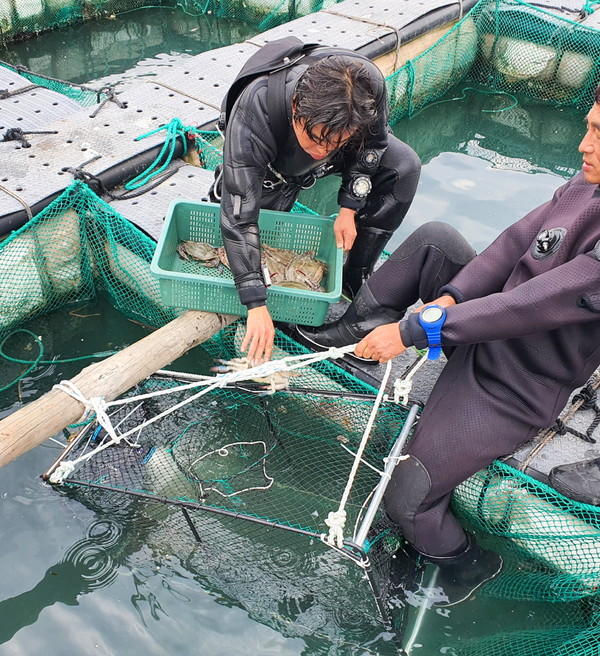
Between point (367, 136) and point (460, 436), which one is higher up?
point (367, 136)

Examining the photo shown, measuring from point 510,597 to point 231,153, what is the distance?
8.16ft

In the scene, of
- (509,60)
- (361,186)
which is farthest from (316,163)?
(509,60)

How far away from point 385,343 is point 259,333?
1.91 ft

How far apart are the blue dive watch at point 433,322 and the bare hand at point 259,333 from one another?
0.72 m

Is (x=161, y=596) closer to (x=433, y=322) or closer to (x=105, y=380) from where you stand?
(x=105, y=380)

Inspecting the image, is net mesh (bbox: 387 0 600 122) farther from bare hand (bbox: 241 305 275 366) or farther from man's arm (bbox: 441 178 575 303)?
bare hand (bbox: 241 305 275 366)

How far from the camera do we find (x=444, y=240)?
130 inches

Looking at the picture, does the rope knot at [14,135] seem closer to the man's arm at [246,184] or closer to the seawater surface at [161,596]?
the seawater surface at [161,596]

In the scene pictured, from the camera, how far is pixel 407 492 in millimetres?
3002

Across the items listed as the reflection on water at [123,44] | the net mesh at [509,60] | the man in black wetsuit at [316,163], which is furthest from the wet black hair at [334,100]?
the reflection on water at [123,44]

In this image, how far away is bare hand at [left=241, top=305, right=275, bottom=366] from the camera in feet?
9.96

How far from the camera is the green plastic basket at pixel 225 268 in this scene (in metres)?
3.24

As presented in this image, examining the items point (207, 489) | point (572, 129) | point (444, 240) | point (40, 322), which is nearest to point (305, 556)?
point (207, 489)

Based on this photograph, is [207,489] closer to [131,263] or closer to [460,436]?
[460,436]
